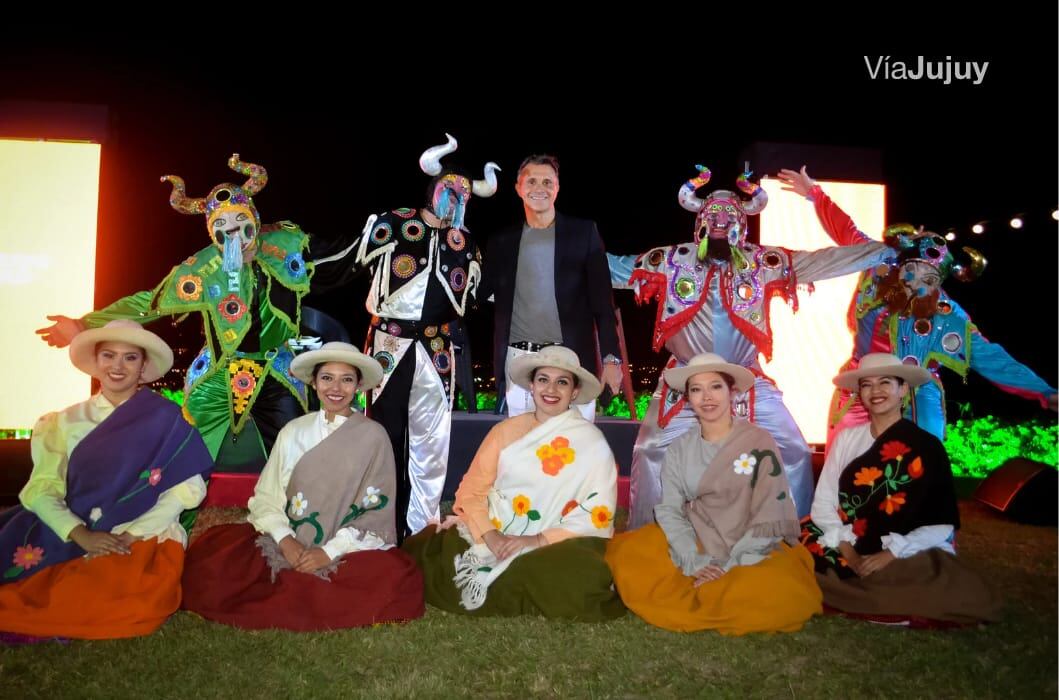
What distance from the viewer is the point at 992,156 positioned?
8.95 metres

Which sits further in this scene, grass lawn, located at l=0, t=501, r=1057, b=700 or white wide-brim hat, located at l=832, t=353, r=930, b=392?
white wide-brim hat, located at l=832, t=353, r=930, b=392

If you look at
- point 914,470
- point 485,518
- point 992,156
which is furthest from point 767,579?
point 992,156

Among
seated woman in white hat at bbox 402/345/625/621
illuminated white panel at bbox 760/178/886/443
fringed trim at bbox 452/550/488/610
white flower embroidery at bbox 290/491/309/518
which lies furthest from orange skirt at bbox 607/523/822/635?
illuminated white panel at bbox 760/178/886/443

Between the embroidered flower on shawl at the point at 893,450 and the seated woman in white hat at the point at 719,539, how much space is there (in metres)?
0.49

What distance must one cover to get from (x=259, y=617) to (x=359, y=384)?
106 cm

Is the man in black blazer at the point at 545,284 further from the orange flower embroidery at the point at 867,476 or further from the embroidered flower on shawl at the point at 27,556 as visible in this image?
the embroidered flower on shawl at the point at 27,556

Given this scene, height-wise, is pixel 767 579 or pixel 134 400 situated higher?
pixel 134 400

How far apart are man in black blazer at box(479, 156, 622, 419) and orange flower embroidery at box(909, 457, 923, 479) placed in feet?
4.70

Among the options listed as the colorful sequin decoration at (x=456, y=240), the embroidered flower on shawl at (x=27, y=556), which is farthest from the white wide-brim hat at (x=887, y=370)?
the embroidered flower on shawl at (x=27, y=556)

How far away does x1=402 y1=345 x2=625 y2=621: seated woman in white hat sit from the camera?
3.15 m

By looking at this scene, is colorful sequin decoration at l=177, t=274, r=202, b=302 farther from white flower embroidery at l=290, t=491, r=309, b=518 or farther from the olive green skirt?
the olive green skirt

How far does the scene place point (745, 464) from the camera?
3.32m

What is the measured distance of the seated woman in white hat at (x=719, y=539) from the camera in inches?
119

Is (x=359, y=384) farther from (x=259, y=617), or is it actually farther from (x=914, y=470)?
(x=914, y=470)
